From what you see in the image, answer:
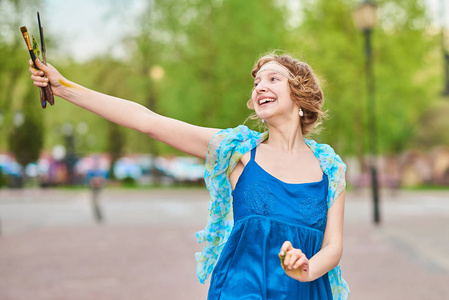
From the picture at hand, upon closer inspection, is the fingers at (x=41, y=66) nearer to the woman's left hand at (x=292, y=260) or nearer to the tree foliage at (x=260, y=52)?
the woman's left hand at (x=292, y=260)

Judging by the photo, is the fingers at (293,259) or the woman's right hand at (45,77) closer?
the fingers at (293,259)

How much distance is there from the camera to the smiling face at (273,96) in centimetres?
253

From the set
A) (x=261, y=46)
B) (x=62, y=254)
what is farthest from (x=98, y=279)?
(x=261, y=46)

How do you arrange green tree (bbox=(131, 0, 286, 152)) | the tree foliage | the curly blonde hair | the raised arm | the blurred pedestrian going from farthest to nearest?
green tree (bbox=(131, 0, 286, 152)) < the tree foliage < the blurred pedestrian < the curly blonde hair < the raised arm

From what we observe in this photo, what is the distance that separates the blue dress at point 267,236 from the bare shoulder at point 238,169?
0.22 ft

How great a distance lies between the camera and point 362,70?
103 feet

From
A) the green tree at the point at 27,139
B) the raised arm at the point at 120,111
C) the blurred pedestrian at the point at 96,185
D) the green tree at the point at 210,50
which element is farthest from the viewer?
the green tree at the point at 27,139

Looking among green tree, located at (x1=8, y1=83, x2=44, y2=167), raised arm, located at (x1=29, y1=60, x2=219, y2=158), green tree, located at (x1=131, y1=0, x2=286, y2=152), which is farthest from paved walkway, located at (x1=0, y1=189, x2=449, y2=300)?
green tree, located at (x1=8, y1=83, x2=44, y2=167)

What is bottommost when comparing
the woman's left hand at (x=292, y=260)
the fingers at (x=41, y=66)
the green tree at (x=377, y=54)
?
the woman's left hand at (x=292, y=260)

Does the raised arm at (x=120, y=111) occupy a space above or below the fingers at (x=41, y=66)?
below

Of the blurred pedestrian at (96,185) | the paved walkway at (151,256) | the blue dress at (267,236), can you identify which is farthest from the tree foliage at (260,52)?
the blue dress at (267,236)

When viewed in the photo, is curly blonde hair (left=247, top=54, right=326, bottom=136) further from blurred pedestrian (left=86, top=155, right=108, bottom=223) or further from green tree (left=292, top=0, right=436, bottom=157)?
green tree (left=292, top=0, right=436, bottom=157)

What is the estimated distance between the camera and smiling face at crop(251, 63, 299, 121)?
8.30 ft

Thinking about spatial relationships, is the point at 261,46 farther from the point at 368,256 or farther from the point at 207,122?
the point at 368,256
